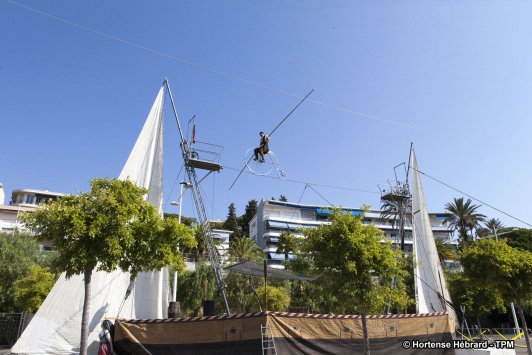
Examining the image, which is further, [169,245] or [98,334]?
[98,334]

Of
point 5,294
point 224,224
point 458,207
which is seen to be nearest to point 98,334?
point 5,294

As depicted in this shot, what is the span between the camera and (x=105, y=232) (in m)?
12.0

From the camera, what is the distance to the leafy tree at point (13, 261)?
98.1 ft

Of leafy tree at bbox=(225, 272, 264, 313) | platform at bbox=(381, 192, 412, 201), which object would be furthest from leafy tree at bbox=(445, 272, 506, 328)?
leafy tree at bbox=(225, 272, 264, 313)

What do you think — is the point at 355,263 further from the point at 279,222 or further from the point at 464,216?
the point at 279,222

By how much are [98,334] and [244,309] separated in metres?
23.5

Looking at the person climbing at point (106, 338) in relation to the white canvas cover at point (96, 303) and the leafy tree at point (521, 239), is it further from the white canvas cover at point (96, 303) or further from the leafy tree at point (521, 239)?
the leafy tree at point (521, 239)

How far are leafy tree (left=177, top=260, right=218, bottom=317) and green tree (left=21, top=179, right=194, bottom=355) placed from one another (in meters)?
24.1

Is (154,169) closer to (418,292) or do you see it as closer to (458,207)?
(418,292)

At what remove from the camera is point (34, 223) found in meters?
12.0

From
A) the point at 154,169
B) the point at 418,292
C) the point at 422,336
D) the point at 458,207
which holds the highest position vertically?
the point at 458,207

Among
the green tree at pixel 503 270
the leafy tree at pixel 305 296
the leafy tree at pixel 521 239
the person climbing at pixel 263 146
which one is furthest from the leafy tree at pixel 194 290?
the leafy tree at pixel 521 239

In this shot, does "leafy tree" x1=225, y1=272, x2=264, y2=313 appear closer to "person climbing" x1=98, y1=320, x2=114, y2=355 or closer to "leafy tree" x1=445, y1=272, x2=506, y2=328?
"leafy tree" x1=445, y1=272, x2=506, y2=328

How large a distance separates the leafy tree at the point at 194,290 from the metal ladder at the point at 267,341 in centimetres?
2455
